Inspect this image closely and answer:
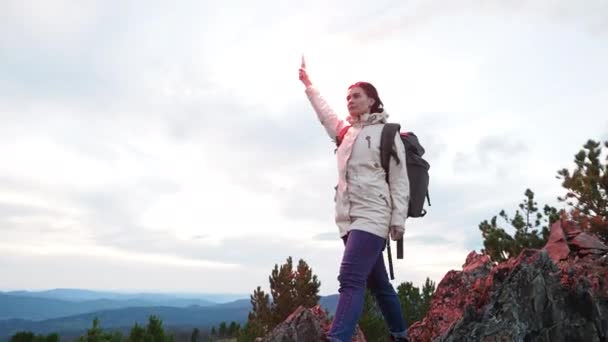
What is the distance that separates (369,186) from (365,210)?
241 mm

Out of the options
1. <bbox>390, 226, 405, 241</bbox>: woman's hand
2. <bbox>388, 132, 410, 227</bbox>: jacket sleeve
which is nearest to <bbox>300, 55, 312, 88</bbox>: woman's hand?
<bbox>388, 132, 410, 227</bbox>: jacket sleeve

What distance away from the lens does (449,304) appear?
8.03 meters

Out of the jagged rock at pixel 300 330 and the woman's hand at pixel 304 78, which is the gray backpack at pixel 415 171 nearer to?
the woman's hand at pixel 304 78

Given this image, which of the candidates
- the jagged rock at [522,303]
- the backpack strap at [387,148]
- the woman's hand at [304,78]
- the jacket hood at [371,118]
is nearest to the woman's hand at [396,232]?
the backpack strap at [387,148]

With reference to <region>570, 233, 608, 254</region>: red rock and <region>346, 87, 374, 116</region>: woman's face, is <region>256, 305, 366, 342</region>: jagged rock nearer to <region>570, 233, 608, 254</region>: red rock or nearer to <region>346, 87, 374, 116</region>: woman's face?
<region>346, 87, 374, 116</region>: woman's face

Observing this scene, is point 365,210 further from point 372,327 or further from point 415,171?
point 372,327

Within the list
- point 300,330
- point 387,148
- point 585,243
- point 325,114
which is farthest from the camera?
point 585,243

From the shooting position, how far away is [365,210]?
18.3 feet

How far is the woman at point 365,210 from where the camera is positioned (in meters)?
5.55

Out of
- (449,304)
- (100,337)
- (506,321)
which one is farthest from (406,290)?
(506,321)

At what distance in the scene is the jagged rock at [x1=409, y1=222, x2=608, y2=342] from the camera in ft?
20.5

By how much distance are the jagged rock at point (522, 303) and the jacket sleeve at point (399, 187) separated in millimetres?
1607

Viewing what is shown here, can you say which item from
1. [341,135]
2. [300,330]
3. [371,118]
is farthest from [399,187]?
[300,330]

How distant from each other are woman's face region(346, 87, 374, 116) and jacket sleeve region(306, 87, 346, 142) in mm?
335
